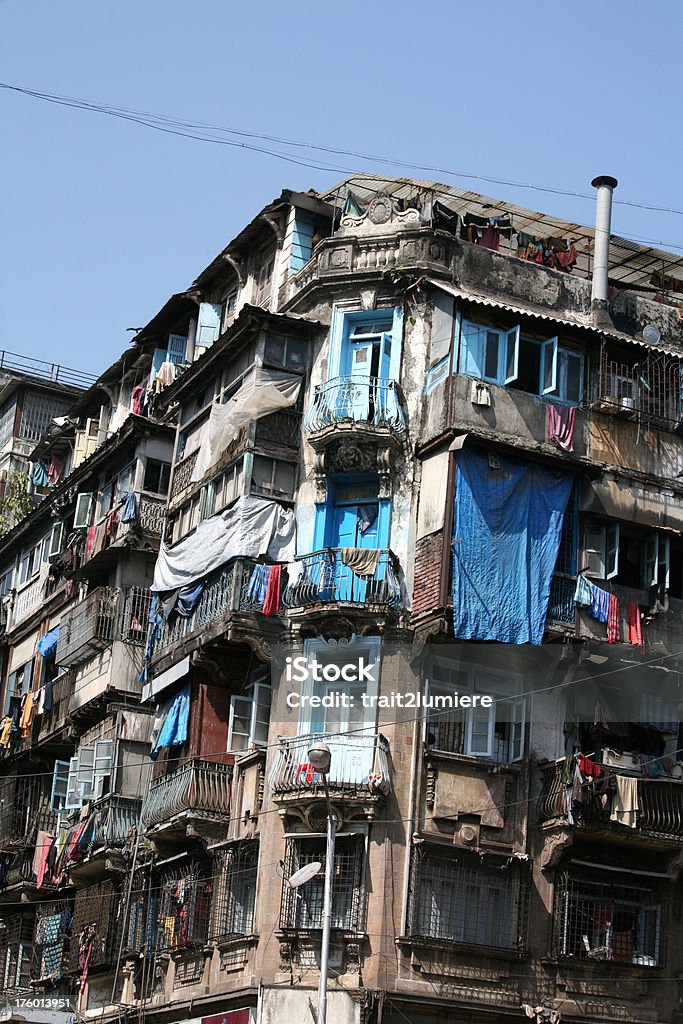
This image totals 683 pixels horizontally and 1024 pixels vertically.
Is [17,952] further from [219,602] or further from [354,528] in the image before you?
[354,528]

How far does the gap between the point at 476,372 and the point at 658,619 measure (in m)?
6.31

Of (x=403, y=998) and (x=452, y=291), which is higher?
(x=452, y=291)

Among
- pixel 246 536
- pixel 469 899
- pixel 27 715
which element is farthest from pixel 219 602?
pixel 27 715

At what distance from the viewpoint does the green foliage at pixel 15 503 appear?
52.6m

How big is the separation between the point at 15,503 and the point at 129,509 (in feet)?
52.0

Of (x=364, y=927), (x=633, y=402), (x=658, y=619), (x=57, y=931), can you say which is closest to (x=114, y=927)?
(x=57, y=931)

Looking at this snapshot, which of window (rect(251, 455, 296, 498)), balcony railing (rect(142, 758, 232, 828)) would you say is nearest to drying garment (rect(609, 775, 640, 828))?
balcony railing (rect(142, 758, 232, 828))

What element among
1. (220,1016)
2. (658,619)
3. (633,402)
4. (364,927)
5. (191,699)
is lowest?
(220,1016)

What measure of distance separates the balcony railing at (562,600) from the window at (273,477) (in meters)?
5.83

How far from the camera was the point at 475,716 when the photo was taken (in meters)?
30.4

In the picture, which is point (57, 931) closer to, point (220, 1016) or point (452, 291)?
point (220, 1016)

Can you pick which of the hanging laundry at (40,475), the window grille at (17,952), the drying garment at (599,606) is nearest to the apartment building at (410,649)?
the drying garment at (599,606)

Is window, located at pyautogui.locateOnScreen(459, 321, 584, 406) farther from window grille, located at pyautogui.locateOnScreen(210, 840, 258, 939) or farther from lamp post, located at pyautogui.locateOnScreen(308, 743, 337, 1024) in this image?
window grille, located at pyautogui.locateOnScreen(210, 840, 258, 939)

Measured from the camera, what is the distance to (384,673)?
1185 inches
